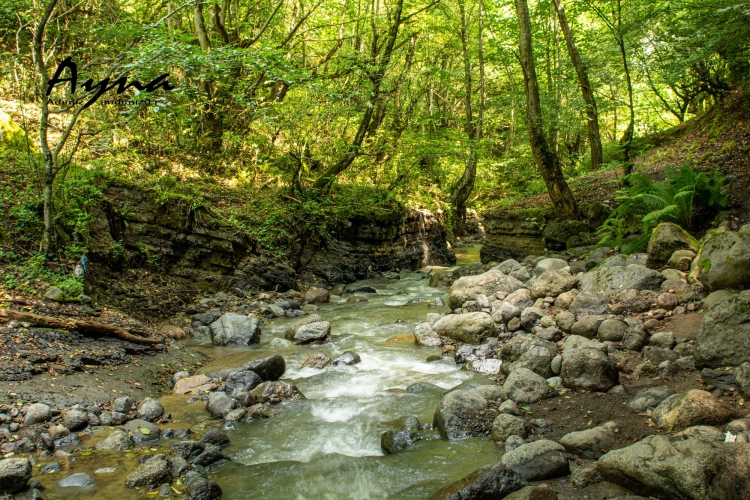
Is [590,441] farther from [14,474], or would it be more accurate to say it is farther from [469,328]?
[14,474]

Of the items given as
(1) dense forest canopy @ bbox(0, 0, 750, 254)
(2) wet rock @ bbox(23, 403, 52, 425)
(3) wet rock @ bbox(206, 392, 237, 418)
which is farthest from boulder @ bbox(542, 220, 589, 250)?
(2) wet rock @ bbox(23, 403, 52, 425)

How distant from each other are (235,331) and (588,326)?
5.55 meters

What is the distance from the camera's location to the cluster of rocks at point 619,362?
332 centimetres

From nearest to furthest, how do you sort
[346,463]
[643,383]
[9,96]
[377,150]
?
[346,463]
[643,383]
[9,96]
[377,150]

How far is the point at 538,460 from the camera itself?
12.5ft

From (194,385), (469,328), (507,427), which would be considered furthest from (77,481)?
(469,328)

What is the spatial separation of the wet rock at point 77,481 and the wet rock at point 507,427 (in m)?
3.50

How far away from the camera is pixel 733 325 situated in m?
4.72

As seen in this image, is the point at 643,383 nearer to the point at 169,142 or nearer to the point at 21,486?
the point at 21,486

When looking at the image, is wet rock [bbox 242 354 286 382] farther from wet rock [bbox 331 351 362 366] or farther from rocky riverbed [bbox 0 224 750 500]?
wet rock [bbox 331 351 362 366]

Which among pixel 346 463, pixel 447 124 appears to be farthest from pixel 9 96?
pixel 447 124

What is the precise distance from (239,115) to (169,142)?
2.13 meters

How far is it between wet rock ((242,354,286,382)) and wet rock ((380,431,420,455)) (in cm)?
226

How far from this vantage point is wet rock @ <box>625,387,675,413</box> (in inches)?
174
